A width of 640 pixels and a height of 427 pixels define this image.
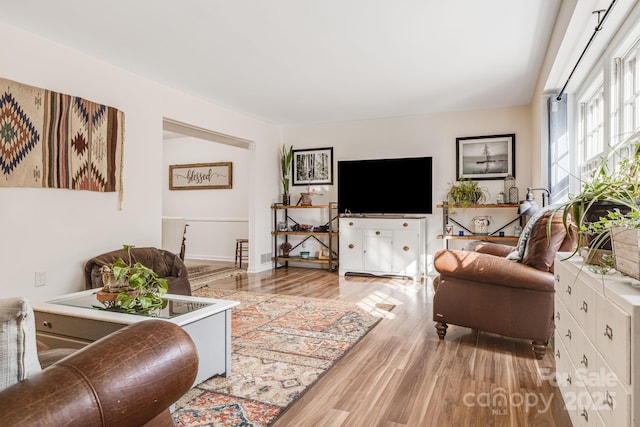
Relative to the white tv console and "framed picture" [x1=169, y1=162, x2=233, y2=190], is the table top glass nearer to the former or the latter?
the white tv console

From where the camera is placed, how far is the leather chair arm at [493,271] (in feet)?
8.04

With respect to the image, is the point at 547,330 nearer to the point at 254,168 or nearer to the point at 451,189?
the point at 451,189

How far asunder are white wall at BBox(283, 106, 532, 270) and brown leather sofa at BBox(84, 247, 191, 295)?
10.2 feet

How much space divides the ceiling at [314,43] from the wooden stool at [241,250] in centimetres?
260

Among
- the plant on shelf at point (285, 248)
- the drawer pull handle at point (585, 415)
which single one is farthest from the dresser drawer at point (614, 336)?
the plant on shelf at point (285, 248)

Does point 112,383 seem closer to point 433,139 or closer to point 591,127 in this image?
point 591,127

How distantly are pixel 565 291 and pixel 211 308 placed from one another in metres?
1.70

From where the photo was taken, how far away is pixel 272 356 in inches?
100.0

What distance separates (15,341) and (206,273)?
5.44 meters

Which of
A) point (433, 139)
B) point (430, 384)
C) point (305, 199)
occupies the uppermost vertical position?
point (433, 139)

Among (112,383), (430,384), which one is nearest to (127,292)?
(112,383)

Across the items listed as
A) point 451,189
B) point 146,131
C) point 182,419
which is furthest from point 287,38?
point 451,189

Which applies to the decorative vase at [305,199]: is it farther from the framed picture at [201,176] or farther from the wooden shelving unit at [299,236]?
Answer: the framed picture at [201,176]

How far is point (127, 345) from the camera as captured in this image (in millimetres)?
820
